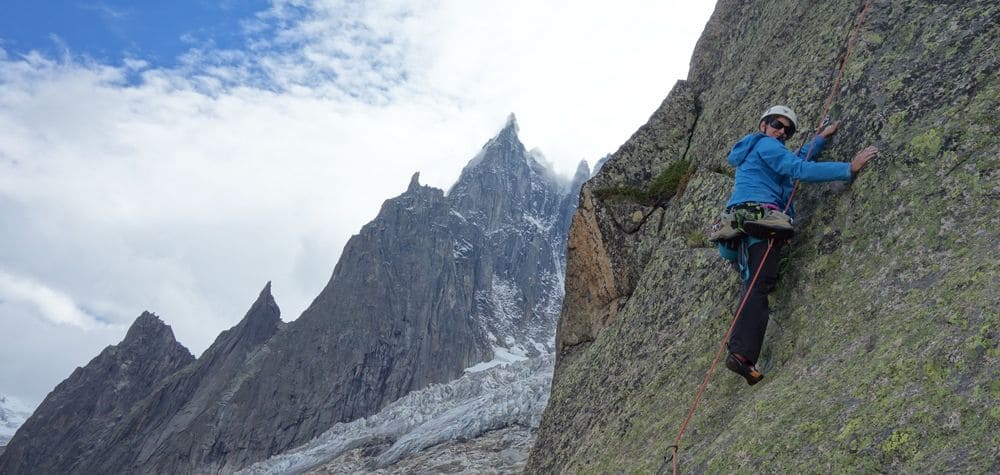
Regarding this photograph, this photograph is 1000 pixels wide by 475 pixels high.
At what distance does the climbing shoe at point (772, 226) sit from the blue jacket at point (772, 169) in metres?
0.40

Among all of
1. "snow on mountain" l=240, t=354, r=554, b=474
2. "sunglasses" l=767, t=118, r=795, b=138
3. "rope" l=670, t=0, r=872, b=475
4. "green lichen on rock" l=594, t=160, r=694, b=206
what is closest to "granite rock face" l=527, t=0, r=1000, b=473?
"rope" l=670, t=0, r=872, b=475

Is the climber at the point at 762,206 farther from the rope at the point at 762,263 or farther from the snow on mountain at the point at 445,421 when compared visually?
the snow on mountain at the point at 445,421

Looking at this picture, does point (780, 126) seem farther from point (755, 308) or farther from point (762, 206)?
point (755, 308)

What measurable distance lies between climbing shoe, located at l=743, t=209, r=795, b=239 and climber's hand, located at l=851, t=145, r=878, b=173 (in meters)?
0.92

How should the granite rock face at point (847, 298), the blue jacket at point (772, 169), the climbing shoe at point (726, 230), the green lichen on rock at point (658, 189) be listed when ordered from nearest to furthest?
the granite rock face at point (847, 298) → the blue jacket at point (772, 169) → the climbing shoe at point (726, 230) → the green lichen on rock at point (658, 189)

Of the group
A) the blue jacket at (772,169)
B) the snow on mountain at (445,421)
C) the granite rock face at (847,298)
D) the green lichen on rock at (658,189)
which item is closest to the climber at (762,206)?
the blue jacket at (772,169)

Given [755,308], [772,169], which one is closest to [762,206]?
[772,169]

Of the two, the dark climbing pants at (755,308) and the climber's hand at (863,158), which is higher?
the climber's hand at (863,158)

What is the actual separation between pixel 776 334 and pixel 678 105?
1098 cm

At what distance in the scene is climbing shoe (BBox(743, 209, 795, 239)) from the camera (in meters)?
7.57

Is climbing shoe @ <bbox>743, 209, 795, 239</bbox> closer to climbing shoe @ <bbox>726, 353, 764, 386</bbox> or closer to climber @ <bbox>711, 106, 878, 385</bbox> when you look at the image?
climber @ <bbox>711, 106, 878, 385</bbox>

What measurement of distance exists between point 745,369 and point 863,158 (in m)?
2.78

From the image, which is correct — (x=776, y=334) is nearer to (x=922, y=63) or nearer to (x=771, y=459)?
(x=771, y=459)

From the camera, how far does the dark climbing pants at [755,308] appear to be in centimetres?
732
